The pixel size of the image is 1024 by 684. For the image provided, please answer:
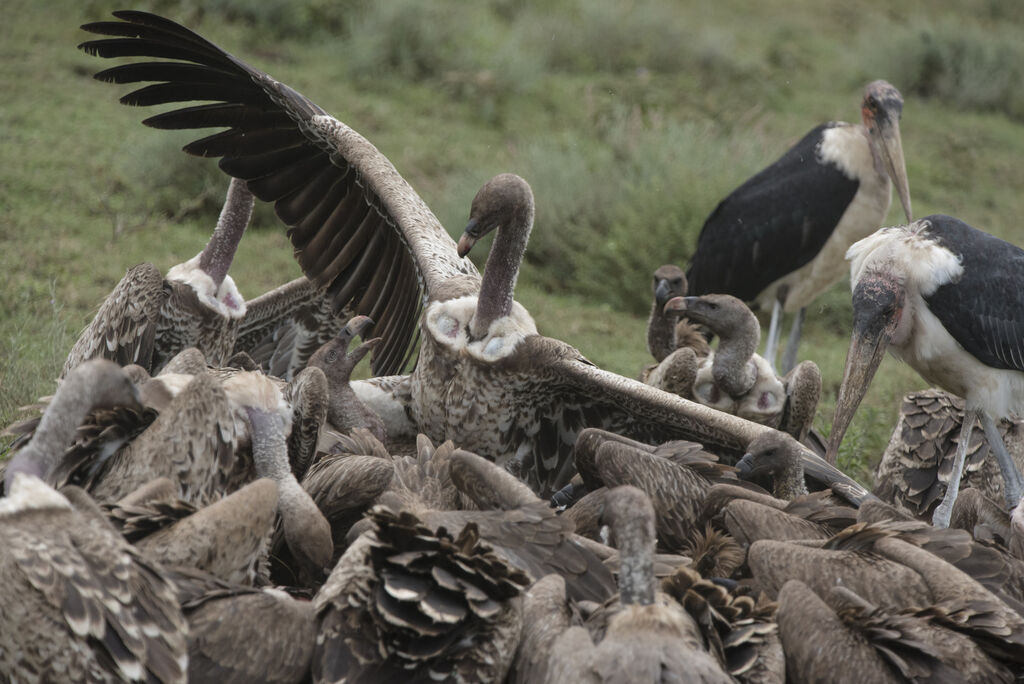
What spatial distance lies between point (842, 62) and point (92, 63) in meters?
9.26

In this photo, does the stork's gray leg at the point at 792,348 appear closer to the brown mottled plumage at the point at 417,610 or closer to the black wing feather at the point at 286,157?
the black wing feather at the point at 286,157

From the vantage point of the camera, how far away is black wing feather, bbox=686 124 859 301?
7594 mm

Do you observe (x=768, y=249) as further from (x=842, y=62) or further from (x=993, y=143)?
(x=842, y=62)

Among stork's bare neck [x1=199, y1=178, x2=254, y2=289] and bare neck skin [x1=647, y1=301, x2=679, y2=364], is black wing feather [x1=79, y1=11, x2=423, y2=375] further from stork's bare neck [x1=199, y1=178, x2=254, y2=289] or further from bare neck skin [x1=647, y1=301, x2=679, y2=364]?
bare neck skin [x1=647, y1=301, x2=679, y2=364]

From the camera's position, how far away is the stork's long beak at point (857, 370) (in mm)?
4965

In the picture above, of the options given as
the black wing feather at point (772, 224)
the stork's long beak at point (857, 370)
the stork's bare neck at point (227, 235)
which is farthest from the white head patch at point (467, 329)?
the black wing feather at point (772, 224)

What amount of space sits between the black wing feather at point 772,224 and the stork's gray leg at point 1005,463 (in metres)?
2.67

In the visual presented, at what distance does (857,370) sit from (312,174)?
8.43 ft

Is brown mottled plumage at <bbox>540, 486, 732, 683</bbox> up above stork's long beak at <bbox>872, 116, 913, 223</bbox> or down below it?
below

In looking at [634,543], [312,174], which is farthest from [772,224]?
[634,543]

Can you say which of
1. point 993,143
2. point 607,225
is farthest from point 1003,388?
point 993,143

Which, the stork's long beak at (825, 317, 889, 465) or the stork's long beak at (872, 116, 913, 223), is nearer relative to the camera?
the stork's long beak at (825, 317, 889, 465)

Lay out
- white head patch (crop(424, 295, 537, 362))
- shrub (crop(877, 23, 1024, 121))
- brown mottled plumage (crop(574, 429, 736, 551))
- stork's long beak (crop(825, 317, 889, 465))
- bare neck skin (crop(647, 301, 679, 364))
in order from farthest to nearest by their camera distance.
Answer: shrub (crop(877, 23, 1024, 121))
bare neck skin (crop(647, 301, 679, 364))
stork's long beak (crop(825, 317, 889, 465))
white head patch (crop(424, 295, 537, 362))
brown mottled plumage (crop(574, 429, 736, 551))

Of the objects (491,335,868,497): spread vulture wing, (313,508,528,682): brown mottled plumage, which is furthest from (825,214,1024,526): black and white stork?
(313,508,528,682): brown mottled plumage
